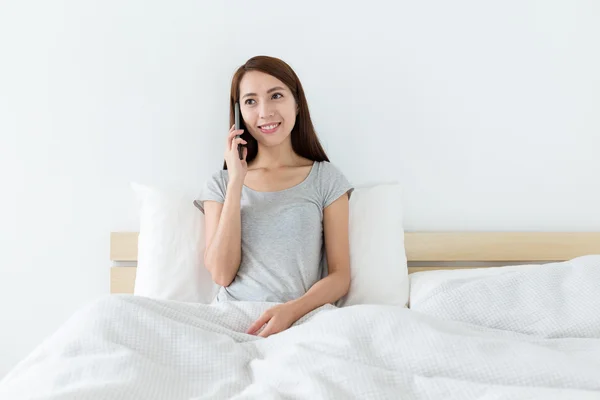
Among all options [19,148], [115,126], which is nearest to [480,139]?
[115,126]

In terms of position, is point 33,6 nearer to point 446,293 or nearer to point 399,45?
point 399,45

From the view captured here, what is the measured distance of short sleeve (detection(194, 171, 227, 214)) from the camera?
1.74m

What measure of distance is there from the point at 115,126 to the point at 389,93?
0.88 metres

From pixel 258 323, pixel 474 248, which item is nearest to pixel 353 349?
pixel 258 323

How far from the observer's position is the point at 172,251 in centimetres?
174

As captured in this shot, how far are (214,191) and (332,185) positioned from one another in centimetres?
33

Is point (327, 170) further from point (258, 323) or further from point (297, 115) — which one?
point (258, 323)

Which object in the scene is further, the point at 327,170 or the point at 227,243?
the point at 327,170

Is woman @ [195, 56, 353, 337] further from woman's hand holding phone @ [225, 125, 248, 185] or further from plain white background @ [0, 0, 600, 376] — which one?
Result: plain white background @ [0, 0, 600, 376]

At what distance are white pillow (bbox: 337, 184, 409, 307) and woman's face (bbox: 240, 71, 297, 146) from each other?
0.96 ft

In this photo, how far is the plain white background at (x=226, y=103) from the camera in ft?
6.48

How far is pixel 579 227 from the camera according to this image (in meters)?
2.05

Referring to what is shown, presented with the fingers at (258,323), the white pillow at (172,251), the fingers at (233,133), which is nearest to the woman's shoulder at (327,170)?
the fingers at (233,133)

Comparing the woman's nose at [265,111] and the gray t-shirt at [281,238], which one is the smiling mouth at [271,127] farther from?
the gray t-shirt at [281,238]
